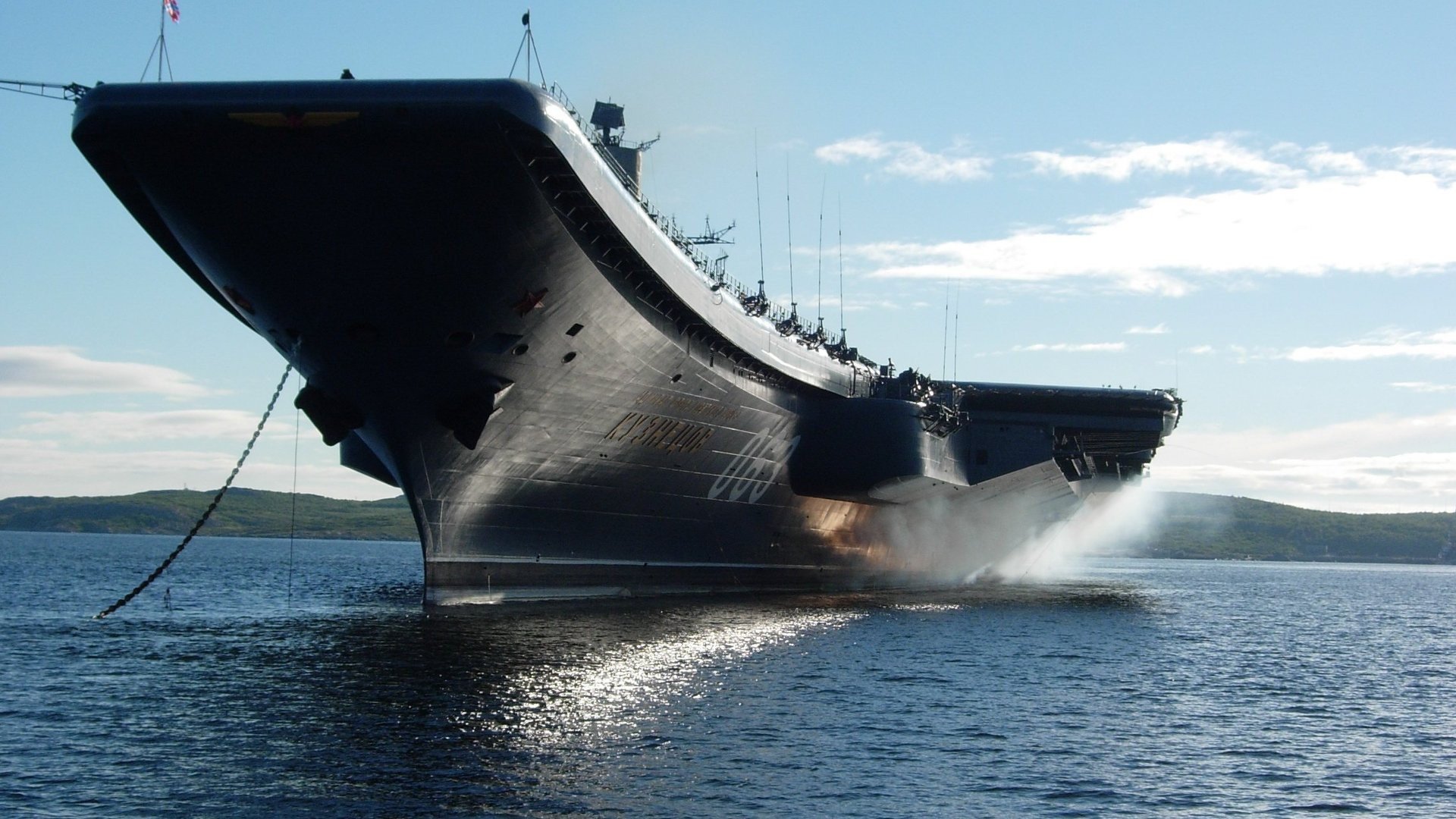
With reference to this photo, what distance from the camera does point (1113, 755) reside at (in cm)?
1684

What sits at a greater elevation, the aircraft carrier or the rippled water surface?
the aircraft carrier

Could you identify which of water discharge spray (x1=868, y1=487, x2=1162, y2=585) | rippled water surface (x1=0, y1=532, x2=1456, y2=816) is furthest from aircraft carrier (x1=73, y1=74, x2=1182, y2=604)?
water discharge spray (x1=868, y1=487, x2=1162, y2=585)

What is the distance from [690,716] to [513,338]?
856 cm

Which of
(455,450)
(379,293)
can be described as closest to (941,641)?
(455,450)

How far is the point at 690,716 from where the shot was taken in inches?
709

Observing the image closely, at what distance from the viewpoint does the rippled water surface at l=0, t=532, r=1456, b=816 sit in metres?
13.7

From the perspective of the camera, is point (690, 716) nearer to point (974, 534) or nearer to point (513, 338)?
point (513, 338)

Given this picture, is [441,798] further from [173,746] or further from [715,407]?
[715,407]

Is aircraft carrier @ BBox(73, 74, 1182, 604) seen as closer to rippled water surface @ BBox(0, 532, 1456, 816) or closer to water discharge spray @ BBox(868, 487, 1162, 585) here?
rippled water surface @ BBox(0, 532, 1456, 816)

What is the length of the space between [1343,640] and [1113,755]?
942 inches

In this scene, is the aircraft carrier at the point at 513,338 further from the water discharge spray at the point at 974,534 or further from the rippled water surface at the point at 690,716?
the water discharge spray at the point at 974,534

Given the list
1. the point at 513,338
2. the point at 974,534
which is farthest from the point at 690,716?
the point at 974,534

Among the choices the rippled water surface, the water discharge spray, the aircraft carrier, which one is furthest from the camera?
the water discharge spray

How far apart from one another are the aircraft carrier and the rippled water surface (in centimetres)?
247
